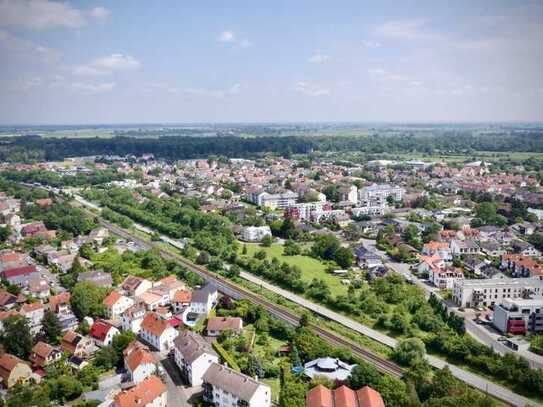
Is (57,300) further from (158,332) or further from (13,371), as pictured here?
(158,332)

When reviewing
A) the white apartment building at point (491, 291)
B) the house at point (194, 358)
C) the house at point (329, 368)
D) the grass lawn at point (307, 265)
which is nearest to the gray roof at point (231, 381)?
the house at point (194, 358)

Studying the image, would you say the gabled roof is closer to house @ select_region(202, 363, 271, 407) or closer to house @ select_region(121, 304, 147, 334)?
house @ select_region(121, 304, 147, 334)

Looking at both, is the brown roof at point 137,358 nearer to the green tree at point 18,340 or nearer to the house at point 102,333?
the house at point 102,333

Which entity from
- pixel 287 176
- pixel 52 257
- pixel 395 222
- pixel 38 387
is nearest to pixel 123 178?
pixel 287 176

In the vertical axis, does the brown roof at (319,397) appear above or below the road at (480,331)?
above

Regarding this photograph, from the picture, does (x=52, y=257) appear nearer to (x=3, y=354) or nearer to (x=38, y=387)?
(x=3, y=354)

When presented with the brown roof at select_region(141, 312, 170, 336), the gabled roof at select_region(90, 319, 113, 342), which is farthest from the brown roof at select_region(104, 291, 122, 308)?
the brown roof at select_region(141, 312, 170, 336)
